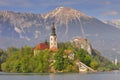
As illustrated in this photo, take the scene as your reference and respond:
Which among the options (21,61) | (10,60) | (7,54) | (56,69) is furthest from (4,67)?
(7,54)

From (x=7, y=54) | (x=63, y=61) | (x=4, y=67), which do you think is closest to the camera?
(x=63, y=61)

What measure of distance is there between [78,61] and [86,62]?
20.7 ft

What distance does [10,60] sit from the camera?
156250mm

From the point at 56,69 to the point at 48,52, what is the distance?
28.4 ft

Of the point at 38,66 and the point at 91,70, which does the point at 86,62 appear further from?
the point at 38,66

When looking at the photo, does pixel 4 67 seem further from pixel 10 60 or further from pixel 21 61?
pixel 21 61

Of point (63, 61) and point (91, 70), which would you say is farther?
point (91, 70)

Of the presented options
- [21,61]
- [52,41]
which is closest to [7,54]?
[52,41]

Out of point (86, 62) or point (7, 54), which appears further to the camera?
point (7, 54)

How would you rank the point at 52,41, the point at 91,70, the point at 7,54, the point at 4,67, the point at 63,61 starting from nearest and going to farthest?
the point at 63,61 < the point at 91,70 < the point at 4,67 < the point at 52,41 < the point at 7,54

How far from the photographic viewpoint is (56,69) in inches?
5463

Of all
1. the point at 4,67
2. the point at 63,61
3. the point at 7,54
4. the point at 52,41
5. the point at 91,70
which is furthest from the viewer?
the point at 7,54

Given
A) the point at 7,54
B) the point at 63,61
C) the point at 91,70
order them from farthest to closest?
the point at 7,54, the point at 91,70, the point at 63,61

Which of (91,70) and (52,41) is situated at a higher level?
(52,41)
